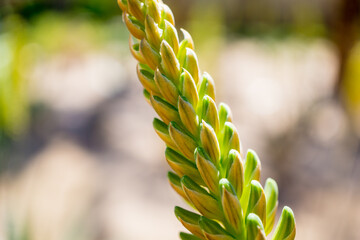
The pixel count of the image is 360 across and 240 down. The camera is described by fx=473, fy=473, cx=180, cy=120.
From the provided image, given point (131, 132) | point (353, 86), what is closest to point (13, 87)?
point (131, 132)

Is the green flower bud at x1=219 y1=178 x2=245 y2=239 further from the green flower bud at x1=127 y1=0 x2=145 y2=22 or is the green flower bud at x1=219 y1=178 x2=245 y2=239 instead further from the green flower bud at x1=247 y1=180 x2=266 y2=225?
the green flower bud at x1=127 y1=0 x2=145 y2=22

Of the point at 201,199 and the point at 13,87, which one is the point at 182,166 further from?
the point at 13,87

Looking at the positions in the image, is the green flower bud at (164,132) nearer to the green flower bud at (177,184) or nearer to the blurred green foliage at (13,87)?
the green flower bud at (177,184)

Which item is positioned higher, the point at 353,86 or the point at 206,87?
the point at 353,86

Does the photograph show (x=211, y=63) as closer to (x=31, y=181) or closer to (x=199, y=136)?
(x=31, y=181)

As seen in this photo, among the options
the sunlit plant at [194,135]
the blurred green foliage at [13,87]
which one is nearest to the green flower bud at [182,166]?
the sunlit plant at [194,135]

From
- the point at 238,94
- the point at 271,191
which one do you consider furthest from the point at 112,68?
the point at 271,191

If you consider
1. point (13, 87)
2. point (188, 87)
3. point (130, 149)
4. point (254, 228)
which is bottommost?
point (254, 228)
